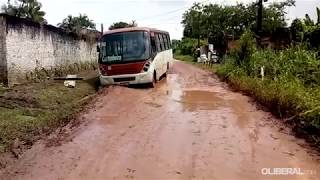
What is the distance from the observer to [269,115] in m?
11.0

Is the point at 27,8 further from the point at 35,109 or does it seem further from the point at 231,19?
the point at 35,109

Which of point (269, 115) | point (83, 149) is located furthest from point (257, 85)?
point (83, 149)

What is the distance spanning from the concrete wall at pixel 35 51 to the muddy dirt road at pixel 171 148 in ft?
12.6

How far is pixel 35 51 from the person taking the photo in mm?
16656

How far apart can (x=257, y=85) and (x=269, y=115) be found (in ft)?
10.8

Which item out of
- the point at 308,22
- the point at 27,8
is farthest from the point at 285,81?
the point at 27,8

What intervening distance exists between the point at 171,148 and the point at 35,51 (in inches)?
405

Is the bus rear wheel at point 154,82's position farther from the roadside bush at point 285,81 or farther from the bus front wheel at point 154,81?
the roadside bush at point 285,81

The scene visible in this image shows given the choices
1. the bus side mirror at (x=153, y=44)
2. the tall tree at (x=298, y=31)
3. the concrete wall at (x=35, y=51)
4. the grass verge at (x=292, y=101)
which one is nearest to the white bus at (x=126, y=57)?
the bus side mirror at (x=153, y=44)

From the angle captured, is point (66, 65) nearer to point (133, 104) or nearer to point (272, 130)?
point (133, 104)

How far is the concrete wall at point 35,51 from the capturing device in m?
14.1

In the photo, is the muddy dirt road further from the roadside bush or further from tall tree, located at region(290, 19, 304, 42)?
tall tree, located at region(290, 19, 304, 42)

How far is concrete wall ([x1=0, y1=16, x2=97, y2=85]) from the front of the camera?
46.2ft

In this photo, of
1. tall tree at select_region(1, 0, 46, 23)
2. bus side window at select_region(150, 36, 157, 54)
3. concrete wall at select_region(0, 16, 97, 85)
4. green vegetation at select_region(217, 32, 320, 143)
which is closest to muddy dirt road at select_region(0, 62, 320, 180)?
green vegetation at select_region(217, 32, 320, 143)
